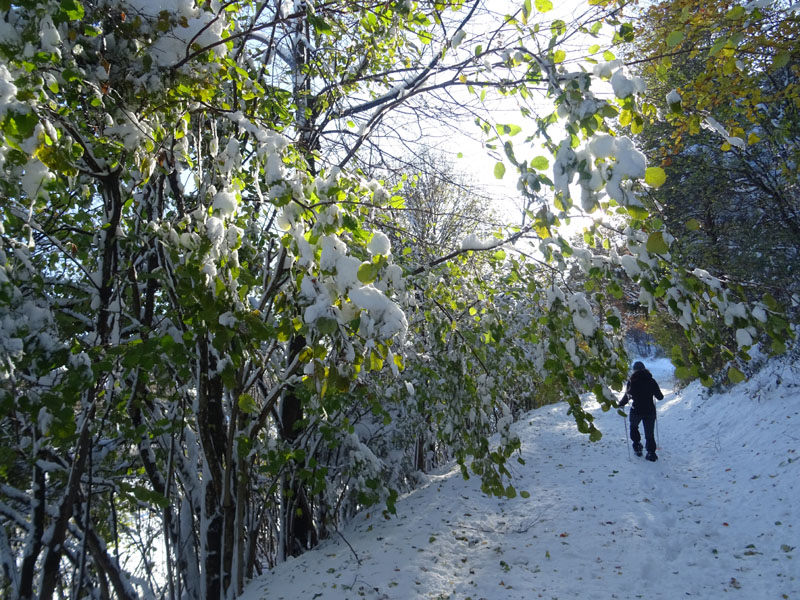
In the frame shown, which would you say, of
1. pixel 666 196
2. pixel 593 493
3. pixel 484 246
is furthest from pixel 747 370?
pixel 484 246

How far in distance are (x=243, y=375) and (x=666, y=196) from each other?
11804 mm

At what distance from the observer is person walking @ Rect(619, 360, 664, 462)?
752 centimetres

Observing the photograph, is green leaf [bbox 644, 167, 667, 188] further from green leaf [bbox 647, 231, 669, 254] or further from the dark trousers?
the dark trousers

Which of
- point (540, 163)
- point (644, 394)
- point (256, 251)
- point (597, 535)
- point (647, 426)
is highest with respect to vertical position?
point (256, 251)

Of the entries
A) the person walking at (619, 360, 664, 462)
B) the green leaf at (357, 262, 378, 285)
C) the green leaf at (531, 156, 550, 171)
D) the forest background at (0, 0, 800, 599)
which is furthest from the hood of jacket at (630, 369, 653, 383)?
the green leaf at (357, 262, 378, 285)

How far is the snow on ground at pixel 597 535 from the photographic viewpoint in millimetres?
3789

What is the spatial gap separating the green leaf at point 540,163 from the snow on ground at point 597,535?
134 inches

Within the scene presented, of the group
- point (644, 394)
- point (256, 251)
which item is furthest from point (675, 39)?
point (644, 394)

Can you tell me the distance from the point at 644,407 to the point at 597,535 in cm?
350

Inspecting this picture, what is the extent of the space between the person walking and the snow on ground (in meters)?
0.27

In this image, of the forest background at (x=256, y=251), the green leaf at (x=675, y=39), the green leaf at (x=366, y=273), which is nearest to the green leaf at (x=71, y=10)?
the forest background at (x=256, y=251)

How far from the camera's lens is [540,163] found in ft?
5.59

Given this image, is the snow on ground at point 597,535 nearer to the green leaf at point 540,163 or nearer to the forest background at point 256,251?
the forest background at point 256,251

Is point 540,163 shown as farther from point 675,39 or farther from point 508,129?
point 675,39
